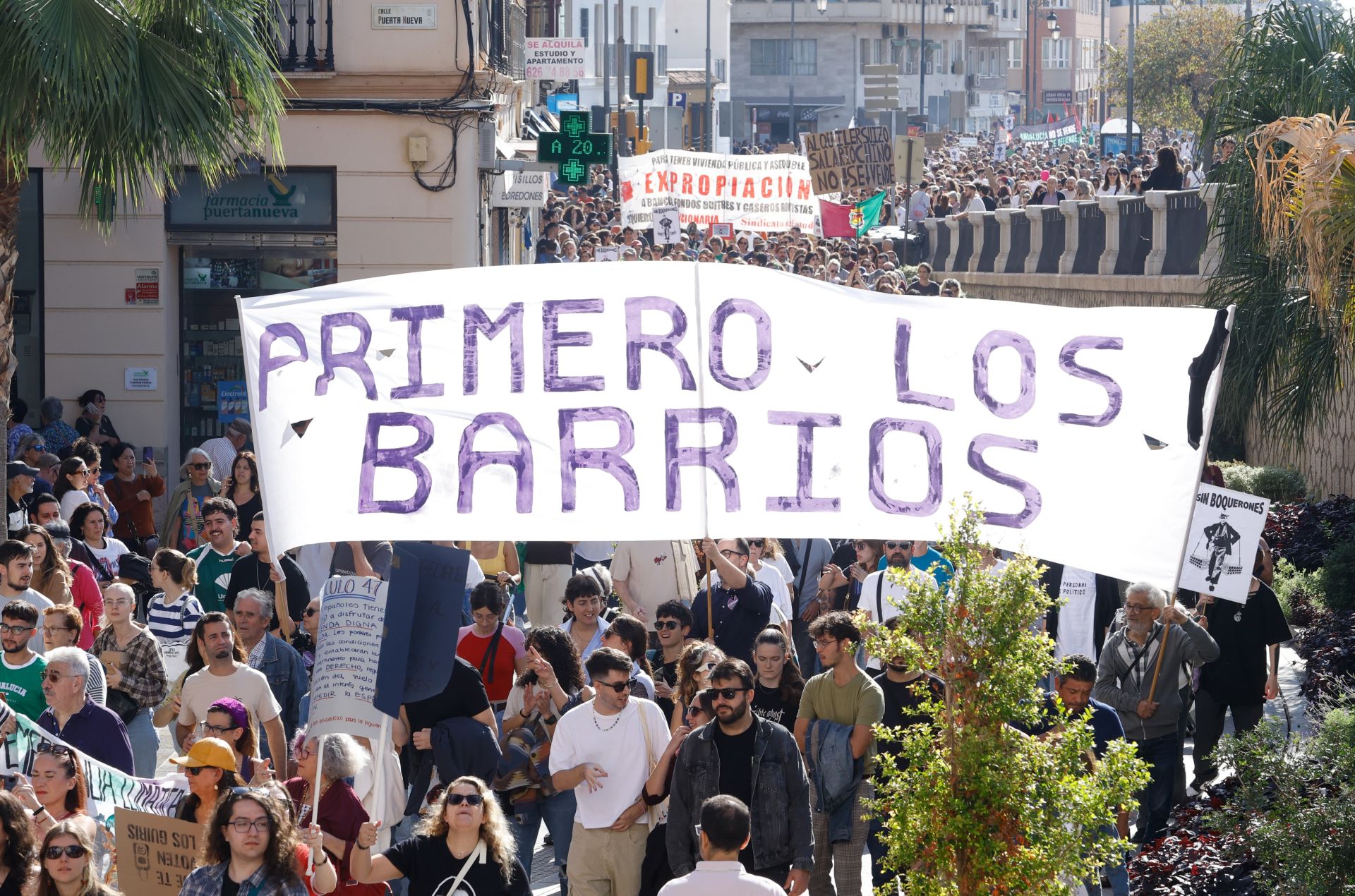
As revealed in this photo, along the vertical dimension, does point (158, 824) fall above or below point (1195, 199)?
below

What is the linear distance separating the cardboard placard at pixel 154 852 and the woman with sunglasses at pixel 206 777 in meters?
0.15

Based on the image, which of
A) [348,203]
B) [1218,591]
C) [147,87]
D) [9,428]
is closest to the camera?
[1218,591]

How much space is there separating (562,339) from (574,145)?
626 inches

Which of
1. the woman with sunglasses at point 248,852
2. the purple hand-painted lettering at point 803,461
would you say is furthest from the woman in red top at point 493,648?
the woman with sunglasses at point 248,852

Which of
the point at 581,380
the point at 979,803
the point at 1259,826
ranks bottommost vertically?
the point at 1259,826

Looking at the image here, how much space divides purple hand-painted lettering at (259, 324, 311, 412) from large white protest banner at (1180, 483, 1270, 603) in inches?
207

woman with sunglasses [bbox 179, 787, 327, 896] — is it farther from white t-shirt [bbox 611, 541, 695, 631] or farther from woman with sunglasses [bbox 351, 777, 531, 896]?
white t-shirt [bbox 611, 541, 695, 631]

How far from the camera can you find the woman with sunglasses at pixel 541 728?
8.77m

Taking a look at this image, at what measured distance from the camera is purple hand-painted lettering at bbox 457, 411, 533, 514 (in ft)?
25.8

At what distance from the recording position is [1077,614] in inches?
436

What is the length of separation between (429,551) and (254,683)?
154cm

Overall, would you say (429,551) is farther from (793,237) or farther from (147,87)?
(793,237)

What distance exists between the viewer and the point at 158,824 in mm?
7195

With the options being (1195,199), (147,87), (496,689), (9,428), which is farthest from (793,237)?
(496,689)
